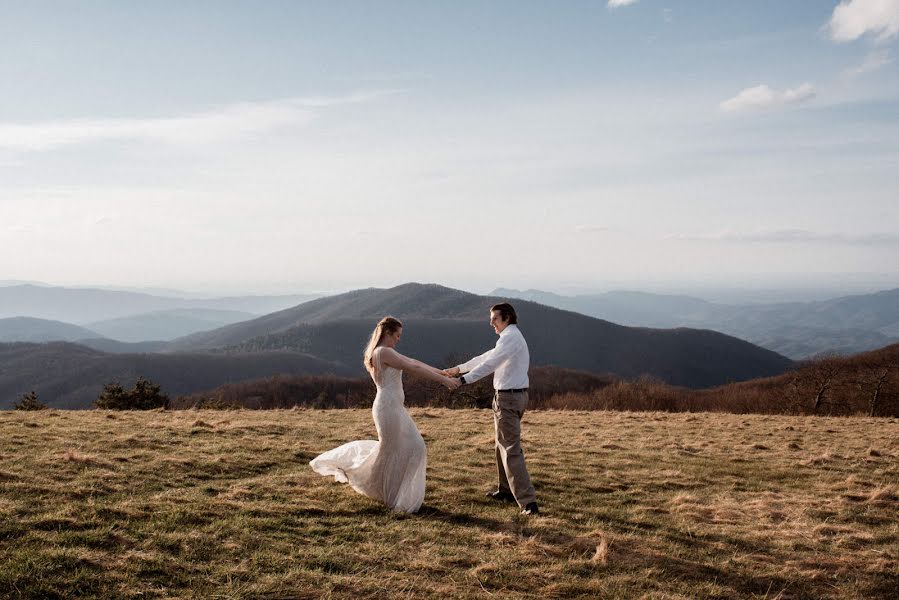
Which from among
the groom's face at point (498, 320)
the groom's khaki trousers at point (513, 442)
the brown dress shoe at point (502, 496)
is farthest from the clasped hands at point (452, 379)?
the brown dress shoe at point (502, 496)

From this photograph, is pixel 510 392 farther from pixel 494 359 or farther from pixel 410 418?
pixel 410 418

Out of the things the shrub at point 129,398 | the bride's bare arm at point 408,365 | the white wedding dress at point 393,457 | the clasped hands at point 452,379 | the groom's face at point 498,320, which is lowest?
the shrub at point 129,398

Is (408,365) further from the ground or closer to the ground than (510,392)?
further from the ground

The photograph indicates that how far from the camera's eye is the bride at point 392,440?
961cm

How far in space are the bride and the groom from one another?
29.8 inches

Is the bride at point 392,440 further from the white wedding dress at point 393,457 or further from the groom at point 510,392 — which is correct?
the groom at point 510,392

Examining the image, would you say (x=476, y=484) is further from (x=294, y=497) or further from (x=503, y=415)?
(x=294, y=497)

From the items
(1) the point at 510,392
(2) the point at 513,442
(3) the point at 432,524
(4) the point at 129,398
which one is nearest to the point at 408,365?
(1) the point at 510,392

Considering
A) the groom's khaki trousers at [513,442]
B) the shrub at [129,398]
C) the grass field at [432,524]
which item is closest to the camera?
the grass field at [432,524]

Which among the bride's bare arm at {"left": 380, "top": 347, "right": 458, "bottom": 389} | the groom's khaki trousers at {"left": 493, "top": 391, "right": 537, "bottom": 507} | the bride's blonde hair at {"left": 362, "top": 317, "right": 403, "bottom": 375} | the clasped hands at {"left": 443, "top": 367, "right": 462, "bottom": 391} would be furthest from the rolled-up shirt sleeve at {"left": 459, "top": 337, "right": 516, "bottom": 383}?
the bride's blonde hair at {"left": 362, "top": 317, "right": 403, "bottom": 375}

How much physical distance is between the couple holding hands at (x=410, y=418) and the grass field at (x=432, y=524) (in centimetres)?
39

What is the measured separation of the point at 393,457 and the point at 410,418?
69cm

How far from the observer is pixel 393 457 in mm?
9711

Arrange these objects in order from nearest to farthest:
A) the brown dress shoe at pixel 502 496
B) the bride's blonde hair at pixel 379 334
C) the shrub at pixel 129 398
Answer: the bride's blonde hair at pixel 379 334 < the brown dress shoe at pixel 502 496 < the shrub at pixel 129 398
